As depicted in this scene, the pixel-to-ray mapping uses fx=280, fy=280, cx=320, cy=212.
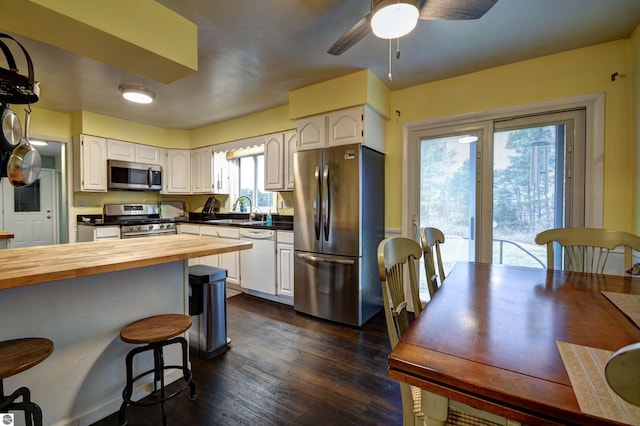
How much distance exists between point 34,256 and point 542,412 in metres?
2.15

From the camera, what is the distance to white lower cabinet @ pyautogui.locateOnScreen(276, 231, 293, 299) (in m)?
3.31

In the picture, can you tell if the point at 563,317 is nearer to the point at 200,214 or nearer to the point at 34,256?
the point at 34,256

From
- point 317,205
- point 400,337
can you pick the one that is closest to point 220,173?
point 317,205

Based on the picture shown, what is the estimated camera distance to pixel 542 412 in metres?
0.55

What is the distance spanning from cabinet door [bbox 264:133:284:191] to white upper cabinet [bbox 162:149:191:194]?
1.93 m

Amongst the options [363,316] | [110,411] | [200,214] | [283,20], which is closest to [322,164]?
[283,20]

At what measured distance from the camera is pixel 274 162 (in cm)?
374

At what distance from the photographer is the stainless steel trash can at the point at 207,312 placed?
2180mm

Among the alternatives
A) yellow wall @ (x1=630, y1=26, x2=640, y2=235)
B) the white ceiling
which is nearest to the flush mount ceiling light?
the white ceiling

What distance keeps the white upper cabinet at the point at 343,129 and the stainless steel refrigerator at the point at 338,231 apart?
96 millimetres

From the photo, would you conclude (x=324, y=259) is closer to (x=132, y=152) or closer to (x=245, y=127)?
(x=245, y=127)

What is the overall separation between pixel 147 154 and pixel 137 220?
3.78 ft

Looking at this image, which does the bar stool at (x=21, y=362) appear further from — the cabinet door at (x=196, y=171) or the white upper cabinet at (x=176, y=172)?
the white upper cabinet at (x=176, y=172)

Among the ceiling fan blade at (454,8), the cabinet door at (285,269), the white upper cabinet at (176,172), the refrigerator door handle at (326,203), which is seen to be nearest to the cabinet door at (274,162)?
the cabinet door at (285,269)
